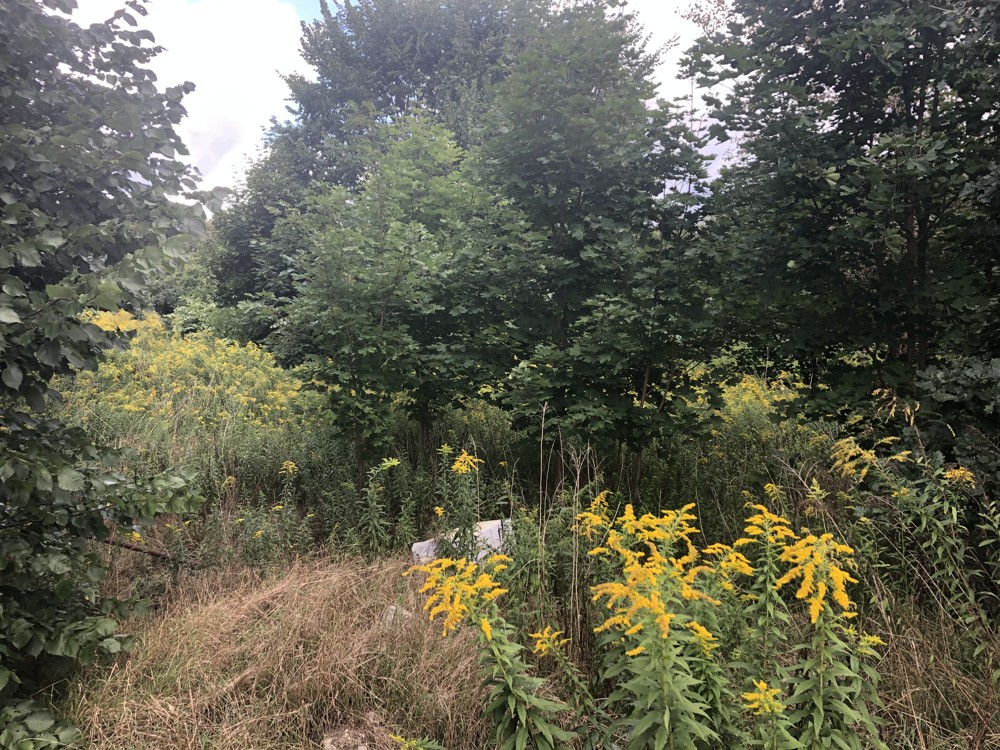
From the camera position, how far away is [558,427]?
4559 mm

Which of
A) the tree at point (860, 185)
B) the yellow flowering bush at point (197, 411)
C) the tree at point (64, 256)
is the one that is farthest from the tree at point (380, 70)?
the tree at point (64, 256)

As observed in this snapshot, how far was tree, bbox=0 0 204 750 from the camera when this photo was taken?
203 centimetres

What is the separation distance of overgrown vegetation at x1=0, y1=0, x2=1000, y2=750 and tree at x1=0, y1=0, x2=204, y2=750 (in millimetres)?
19

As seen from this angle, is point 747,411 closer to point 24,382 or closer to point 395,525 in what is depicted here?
point 395,525

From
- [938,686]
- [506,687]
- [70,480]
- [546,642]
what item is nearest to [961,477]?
[938,686]

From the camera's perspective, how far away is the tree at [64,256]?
2.03 metres

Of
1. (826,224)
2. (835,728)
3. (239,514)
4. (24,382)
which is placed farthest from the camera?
(239,514)

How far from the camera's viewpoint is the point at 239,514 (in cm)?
467

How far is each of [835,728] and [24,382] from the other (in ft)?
10.3

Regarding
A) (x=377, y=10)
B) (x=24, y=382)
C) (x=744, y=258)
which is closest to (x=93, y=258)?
(x=24, y=382)

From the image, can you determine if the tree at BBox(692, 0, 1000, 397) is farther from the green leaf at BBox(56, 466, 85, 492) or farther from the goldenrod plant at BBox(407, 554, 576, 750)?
the green leaf at BBox(56, 466, 85, 492)

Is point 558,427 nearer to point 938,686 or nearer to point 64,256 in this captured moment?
point 938,686

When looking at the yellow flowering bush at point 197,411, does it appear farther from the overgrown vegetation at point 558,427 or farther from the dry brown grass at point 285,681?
the dry brown grass at point 285,681

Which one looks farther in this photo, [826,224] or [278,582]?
[826,224]
